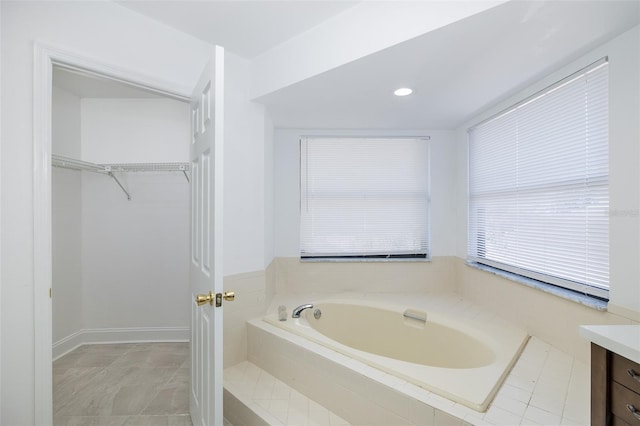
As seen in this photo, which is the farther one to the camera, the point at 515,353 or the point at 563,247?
the point at 563,247

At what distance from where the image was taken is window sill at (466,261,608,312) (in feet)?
4.93

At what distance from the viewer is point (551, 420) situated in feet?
3.75

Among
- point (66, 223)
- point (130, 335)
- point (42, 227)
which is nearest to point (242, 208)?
point (42, 227)

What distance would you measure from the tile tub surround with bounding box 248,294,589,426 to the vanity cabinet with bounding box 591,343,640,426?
0.25m

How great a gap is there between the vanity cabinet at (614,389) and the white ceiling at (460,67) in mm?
1300

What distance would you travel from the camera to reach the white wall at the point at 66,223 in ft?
8.34

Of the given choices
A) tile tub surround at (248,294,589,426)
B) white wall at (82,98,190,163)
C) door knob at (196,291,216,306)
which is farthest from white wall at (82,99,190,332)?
door knob at (196,291,216,306)

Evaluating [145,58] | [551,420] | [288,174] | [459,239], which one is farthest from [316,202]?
[551,420]

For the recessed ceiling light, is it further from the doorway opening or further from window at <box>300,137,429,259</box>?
the doorway opening

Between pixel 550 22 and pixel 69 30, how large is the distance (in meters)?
2.24

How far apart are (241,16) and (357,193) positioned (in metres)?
1.74

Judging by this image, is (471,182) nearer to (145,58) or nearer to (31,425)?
(145,58)

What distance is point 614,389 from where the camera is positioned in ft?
3.03

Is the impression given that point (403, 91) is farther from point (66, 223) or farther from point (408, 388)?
point (66, 223)
